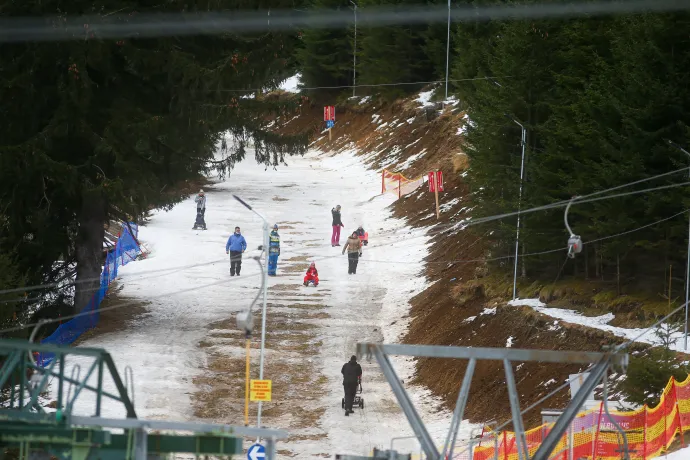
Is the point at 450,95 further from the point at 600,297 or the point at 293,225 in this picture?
the point at 600,297

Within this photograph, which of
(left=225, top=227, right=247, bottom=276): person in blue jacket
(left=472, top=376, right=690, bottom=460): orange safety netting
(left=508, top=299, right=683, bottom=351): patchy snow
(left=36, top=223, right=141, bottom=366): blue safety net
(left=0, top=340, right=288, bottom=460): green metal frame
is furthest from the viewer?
(left=225, top=227, right=247, bottom=276): person in blue jacket

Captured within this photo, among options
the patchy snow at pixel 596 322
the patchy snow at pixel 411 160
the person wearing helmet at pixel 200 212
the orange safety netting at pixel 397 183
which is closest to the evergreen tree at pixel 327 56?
the patchy snow at pixel 411 160

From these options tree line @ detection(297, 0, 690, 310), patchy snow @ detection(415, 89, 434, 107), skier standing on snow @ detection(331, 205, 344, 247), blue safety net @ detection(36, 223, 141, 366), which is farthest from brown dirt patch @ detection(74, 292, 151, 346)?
patchy snow @ detection(415, 89, 434, 107)

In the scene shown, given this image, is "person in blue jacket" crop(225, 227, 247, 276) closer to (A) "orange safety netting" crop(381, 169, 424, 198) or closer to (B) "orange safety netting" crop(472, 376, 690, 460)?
(A) "orange safety netting" crop(381, 169, 424, 198)

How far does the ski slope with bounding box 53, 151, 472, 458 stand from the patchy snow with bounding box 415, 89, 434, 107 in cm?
1544

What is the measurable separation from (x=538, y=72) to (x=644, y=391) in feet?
42.8

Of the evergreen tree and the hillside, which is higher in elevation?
the evergreen tree

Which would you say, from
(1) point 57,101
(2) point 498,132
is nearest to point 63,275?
(1) point 57,101

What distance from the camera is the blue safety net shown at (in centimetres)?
2874

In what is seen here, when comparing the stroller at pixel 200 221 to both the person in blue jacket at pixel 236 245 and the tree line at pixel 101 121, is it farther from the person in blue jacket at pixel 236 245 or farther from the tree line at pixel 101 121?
the tree line at pixel 101 121

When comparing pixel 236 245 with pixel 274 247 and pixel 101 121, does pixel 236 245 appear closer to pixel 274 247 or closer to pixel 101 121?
pixel 274 247

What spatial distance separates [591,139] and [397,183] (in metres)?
26.8

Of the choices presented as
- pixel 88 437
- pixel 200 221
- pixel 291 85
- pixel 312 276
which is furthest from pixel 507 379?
pixel 291 85

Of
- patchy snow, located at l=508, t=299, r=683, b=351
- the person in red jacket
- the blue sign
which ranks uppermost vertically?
the person in red jacket
